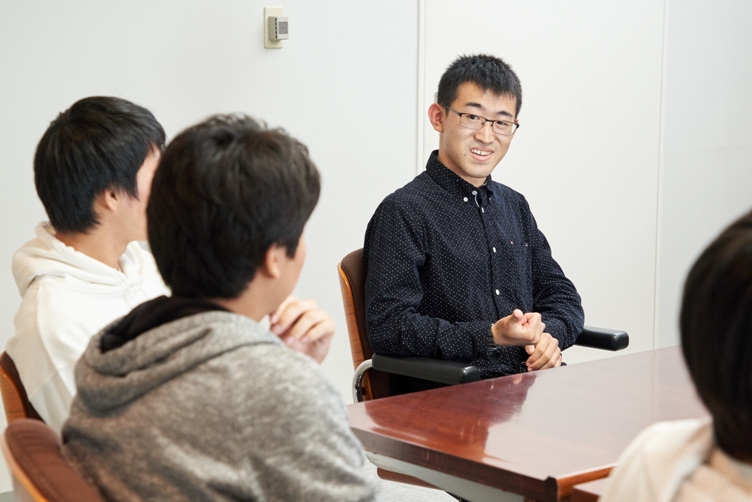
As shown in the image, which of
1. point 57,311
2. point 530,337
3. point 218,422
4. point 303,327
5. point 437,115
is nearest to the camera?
point 218,422

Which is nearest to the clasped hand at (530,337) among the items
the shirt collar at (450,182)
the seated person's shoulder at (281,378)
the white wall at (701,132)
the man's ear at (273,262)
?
the shirt collar at (450,182)

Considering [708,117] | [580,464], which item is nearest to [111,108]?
[580,464]

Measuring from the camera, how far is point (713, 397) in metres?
0.70

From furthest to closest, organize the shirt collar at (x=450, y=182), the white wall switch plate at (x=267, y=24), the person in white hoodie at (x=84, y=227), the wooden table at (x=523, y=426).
Result: the white wall switch plate at (x=267, y=24) → the shirt collar at (x=450, y=182) → the person in white hoodie at (x=84, y=227) → the wooden table at (x=523, y=426)

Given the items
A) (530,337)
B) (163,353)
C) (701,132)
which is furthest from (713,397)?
(701,132)

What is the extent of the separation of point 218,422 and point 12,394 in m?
0.64

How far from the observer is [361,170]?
3623mm

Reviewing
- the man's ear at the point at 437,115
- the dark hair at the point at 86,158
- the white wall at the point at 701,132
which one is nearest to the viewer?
the dark hair at the point at 86,158

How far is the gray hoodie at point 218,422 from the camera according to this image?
2.99 feet

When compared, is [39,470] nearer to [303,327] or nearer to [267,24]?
[303,327]

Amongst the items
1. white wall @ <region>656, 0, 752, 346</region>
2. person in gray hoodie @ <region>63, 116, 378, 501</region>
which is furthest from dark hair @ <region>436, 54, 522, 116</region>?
white wall @ <region>656, 0, 752, 346</region>

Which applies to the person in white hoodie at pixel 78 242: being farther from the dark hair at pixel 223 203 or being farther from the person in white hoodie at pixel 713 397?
the person in white hoodie at pixel 713 397

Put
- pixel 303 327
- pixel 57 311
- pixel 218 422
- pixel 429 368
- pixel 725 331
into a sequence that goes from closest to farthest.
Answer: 1. pixel 725 331
2. pixel 218 422
3. pixel 303 327
4. pixel 57 311
5. pixel 429 368

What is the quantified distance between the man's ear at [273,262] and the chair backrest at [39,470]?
0.32 meters
